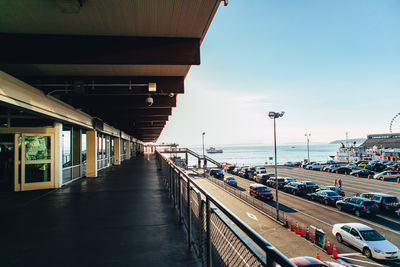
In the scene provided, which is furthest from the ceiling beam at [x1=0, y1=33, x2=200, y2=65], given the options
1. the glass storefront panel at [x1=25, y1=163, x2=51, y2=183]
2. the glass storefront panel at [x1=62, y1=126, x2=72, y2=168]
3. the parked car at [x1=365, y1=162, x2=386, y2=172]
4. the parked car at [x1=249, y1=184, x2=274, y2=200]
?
the parked car at [x1=365, y1=162, x2=386, y2=172]

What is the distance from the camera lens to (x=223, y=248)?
235cm

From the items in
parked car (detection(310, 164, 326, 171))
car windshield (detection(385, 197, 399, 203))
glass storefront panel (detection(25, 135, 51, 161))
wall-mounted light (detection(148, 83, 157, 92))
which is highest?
wall-mounted light (detection(148, 83, 157, 92))

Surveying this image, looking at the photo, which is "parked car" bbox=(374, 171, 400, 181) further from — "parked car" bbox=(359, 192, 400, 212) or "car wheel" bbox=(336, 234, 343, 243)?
"car wheel" bbox=(336, 234, 343, 243)

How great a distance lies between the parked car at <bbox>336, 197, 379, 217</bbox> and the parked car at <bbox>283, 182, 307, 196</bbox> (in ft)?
19.3

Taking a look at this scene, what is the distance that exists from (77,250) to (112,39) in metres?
4.53

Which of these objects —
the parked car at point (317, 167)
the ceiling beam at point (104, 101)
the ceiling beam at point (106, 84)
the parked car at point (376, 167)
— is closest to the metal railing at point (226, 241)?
the ceiling beam at point (106, 84)

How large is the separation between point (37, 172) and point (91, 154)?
462cm

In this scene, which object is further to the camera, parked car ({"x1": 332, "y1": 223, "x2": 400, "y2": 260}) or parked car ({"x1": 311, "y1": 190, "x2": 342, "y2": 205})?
parked car ({"x1": 311, "y1": 190, "x2": 342, "y2": 205})

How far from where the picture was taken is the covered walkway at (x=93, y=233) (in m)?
3.25

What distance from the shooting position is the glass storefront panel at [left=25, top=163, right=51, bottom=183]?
9008 mm

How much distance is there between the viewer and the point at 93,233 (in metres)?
4.20

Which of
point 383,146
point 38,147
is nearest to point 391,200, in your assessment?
point 38,147

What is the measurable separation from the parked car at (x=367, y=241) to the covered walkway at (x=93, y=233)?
11.2 m

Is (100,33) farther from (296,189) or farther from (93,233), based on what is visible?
(296,189)
